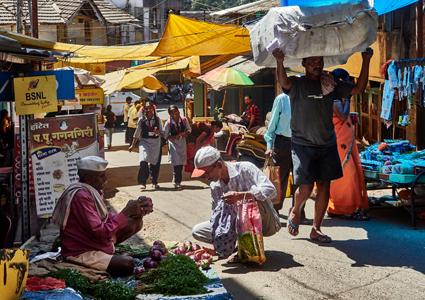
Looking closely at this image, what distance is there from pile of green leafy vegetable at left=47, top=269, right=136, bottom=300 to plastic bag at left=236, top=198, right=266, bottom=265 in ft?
5.77

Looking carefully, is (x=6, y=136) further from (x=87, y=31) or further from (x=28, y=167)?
(x=87, y=31)

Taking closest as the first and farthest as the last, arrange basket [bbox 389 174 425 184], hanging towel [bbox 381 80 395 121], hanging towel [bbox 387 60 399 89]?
basket [bbox 389 174 425 184] → hanging towel [bbox 387 60 399 89] → hanging towel [bbox 381 80 395 121]

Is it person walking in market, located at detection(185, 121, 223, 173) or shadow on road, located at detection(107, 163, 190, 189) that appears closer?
shadow on road, located at detection(107, 163, 190, 189)

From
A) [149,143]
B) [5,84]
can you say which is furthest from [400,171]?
[149,143]

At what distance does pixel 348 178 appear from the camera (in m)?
9.13

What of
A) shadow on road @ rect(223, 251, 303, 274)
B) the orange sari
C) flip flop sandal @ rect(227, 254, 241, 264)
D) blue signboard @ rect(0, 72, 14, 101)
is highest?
blue signboard @ rect(0, 72, 14, 101)

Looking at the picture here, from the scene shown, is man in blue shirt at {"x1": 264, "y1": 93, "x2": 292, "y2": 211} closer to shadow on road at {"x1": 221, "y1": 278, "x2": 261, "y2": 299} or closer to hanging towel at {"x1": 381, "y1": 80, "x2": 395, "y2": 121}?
hanging towel at {"x1": 381, "y1": 80, "x2": 395, "y2": 121}

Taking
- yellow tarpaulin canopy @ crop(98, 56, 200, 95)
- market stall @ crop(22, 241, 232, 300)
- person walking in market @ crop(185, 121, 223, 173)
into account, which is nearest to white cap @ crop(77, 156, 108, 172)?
market stall @ crop(22, 241, 232, 300)

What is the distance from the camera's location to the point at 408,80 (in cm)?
944

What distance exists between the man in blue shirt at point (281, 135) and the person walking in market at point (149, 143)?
15.0 feet

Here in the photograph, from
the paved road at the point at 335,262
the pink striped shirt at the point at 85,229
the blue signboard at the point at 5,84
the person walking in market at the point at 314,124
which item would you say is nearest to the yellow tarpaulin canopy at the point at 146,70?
the paved road at the point at 335,262

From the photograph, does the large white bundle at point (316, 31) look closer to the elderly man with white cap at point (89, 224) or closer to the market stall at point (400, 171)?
the market stall at point (400, 171)

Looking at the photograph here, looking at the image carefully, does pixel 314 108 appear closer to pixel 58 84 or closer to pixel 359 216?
pixel 359 216

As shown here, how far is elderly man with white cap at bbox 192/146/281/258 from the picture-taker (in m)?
6.80
